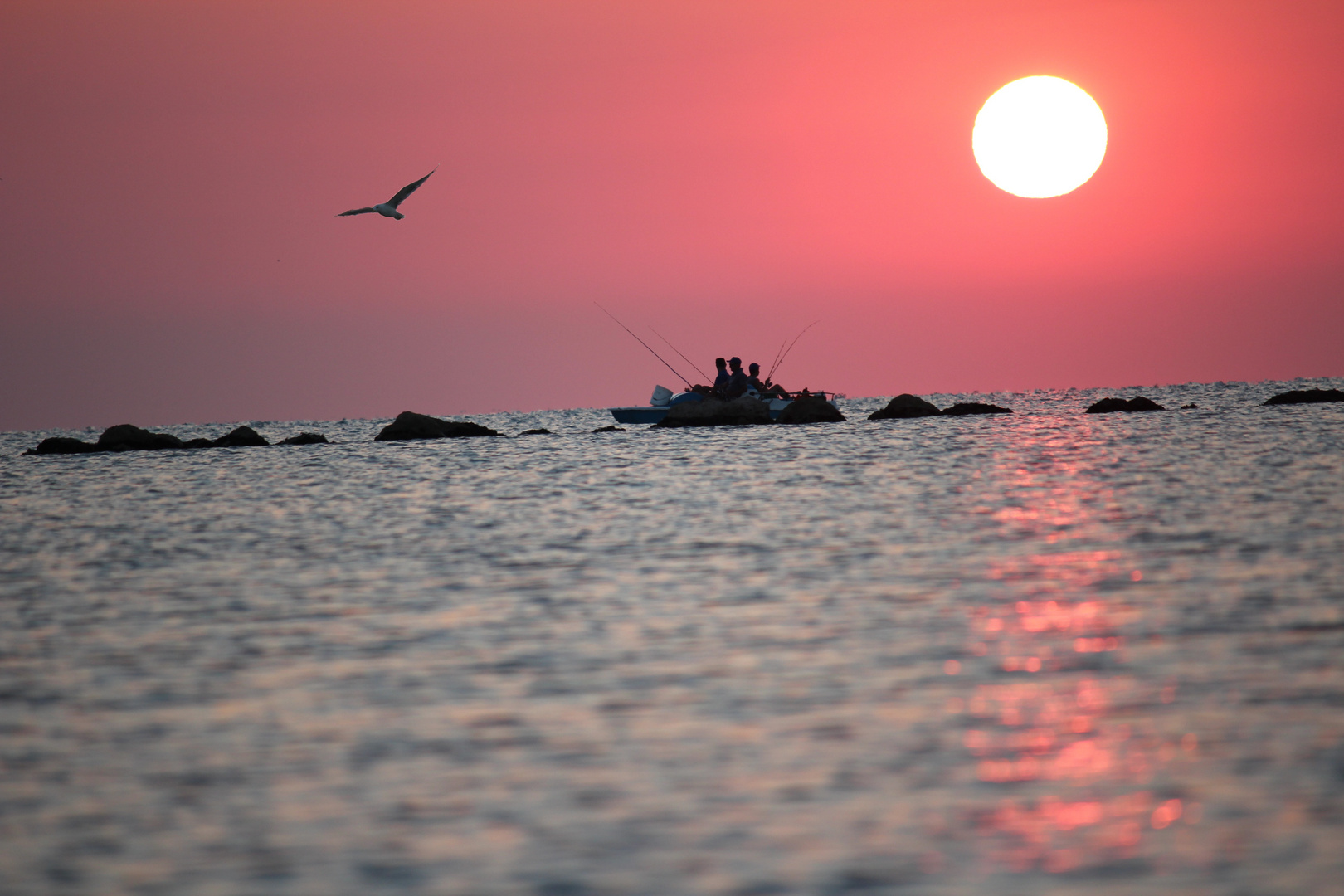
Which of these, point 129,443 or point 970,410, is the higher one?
point 970,410

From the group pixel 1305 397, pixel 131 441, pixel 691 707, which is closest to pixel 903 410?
pixel 1305 397

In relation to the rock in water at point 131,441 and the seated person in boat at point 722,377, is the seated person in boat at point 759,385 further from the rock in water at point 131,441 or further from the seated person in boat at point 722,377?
the rock in water at point 131,441

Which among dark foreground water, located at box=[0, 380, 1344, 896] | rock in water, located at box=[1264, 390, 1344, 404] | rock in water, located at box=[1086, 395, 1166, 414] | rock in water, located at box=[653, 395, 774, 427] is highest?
rock in water, located at box=[1264, 390, 1344, 404]

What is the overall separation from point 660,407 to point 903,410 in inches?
497

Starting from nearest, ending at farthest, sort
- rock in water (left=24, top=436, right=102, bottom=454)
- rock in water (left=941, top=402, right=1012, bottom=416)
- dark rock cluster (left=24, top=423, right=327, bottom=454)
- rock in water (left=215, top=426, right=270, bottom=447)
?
rock in water (left=24, top=436, right=102, bottom=454), dark rock cluster (left=24, top=423, right=327, bottom=454), rock in water (left=215, top=426, right=270, bottom=447), rock in water (left=941, top=402, right=1012, bottom=416)

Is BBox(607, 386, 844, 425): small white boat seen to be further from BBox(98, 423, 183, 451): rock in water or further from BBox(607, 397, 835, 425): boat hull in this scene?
BBox(98, 423, 183, 451): rock in water

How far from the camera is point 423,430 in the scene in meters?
48.9

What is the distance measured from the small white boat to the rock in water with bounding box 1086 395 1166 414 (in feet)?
53.9

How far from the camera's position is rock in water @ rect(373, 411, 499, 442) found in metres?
48.3

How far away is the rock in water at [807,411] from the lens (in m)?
41.8

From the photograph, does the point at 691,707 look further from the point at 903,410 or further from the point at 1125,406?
the point at 1125,406

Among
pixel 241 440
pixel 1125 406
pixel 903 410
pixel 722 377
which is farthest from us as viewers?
pixel 1125 406

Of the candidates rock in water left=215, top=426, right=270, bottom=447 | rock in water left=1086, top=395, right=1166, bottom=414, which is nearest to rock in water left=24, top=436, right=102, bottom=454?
rock in water left=215, top=426, right=270, bottom=447

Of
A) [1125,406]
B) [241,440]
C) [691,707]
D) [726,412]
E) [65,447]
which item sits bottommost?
[691,707]
